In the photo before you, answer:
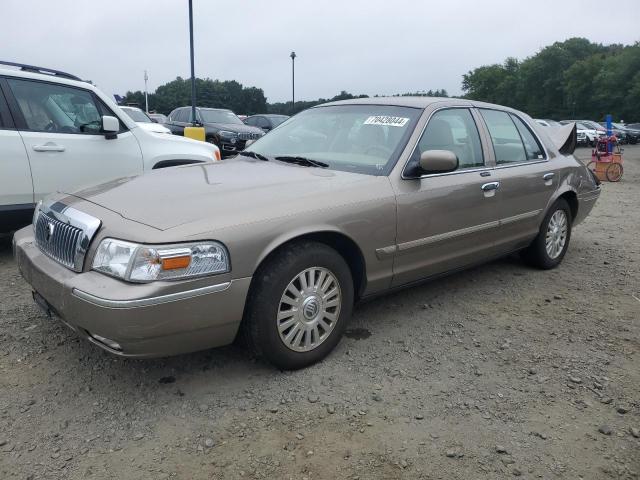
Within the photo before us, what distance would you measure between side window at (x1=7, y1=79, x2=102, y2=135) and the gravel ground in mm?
1759

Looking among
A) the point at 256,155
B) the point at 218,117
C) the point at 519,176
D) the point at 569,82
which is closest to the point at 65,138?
the point at 256,155

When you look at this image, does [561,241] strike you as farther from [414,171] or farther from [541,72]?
[541,72]

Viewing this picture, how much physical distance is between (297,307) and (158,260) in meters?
0.85

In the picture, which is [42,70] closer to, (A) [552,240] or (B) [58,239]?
(B) [58,239]

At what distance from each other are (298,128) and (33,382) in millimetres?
2563

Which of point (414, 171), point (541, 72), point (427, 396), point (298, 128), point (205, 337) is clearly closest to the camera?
point (205, 337)

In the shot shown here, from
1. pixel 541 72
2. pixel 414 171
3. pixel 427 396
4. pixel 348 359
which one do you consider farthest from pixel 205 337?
pixel 541 72

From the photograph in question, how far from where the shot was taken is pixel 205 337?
9.12 ft

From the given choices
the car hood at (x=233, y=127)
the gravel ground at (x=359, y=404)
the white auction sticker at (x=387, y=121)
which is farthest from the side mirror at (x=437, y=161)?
the car hood at (x=233, y=127)

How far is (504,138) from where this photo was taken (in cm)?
470

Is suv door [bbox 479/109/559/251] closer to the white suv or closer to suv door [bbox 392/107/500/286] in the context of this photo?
suv door [bbox 392/107/500/286]

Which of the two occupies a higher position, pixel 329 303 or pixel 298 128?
pixel 298 128

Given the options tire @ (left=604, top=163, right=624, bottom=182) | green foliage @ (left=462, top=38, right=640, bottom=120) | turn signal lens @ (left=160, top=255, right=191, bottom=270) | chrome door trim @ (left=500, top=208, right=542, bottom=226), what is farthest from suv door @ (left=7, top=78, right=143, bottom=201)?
green foliage @ (left=462, top=38, right=640, bottom=120)

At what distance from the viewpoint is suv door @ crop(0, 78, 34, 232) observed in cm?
482
